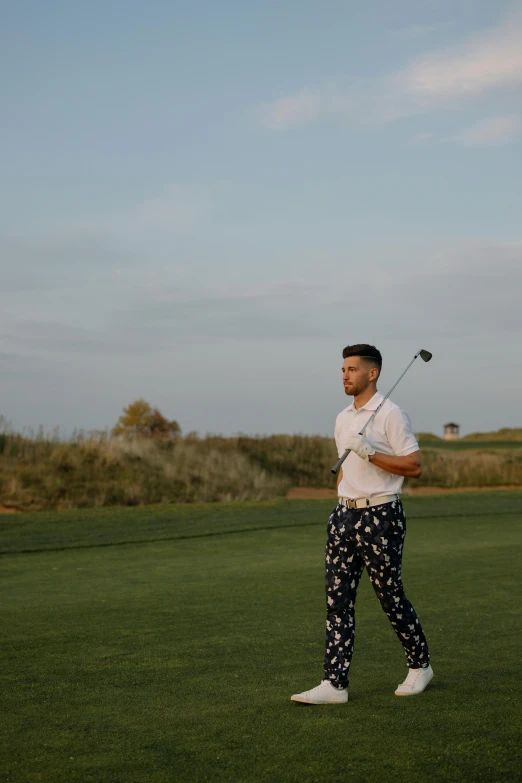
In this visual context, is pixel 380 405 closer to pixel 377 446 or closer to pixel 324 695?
pixel 377 446

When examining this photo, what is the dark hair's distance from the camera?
5.59 meters

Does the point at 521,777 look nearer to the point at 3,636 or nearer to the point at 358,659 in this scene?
the point at 358,659

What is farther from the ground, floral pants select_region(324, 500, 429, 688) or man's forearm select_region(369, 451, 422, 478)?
man's forearm select_region(369, 451, 422, 478)

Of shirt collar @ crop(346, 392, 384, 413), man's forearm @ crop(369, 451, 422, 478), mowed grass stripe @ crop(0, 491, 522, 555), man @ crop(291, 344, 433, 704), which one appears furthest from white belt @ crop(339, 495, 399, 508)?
mowed grass stripe @ crop(0, 491, 522, 555)

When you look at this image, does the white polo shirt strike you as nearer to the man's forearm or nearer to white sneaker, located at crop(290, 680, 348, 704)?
the man's forearm

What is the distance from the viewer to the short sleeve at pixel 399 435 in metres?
5.48

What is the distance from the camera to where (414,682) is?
18.5 feet

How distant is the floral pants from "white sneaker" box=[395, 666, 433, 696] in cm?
4

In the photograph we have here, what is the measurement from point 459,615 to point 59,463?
18057mm

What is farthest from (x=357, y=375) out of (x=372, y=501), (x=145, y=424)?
(x=145, y=424)

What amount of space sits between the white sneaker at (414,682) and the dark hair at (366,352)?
178 centimetres

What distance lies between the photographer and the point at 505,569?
11617 mm

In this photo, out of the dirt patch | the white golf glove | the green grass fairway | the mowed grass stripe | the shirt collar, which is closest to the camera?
the green grass fairway

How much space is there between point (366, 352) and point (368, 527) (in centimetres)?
98
